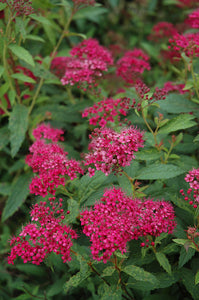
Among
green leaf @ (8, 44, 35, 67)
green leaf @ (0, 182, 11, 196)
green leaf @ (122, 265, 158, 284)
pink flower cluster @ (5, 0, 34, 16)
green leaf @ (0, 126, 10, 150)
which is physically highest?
pink flower cluster @ (5, 0, 34, 16)

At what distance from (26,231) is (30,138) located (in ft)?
4.77

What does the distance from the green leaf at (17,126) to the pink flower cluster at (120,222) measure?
117 centimetres

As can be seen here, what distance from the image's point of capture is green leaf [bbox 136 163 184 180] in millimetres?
1904

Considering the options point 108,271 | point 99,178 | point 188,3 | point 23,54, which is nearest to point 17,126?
point 23,54

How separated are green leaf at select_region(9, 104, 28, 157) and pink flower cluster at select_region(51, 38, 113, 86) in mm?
477

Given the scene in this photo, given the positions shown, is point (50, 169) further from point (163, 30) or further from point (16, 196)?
point (163, 30)

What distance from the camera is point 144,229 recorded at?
1.72 metres

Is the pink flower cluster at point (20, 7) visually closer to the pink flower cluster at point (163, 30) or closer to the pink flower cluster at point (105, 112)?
the pink flower cluster at point (105, 112)

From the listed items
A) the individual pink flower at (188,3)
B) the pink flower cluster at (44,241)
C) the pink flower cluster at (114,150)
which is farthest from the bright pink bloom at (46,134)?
the individual pink flower at (188,3)

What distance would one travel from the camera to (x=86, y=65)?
2760mm

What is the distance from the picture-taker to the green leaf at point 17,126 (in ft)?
8.68

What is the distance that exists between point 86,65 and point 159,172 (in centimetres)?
132

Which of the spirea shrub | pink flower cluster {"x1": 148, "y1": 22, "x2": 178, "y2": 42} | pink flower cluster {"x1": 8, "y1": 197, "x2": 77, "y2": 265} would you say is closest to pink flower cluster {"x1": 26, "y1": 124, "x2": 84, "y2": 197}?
the spirea shrub

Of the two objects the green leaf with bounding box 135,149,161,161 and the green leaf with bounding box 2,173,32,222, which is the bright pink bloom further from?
the green leaf with bounding box 135,149,161,161
